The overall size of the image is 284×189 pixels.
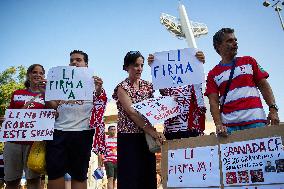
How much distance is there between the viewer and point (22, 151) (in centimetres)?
392

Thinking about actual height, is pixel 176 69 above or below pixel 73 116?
above

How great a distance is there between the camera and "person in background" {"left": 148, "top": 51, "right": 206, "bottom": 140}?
10.9 ft

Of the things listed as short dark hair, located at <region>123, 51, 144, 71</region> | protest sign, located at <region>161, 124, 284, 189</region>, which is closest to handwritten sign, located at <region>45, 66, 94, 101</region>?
short dark hair, located at <region>123, 51, 144, 71</region>

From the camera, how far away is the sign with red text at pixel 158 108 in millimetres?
3123

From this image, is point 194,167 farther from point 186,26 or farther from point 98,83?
point 186,26

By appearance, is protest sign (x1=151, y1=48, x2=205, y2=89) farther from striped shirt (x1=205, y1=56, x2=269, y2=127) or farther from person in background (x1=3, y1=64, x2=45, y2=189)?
person in background (x1=3, y1=64, x2=45, y2=189)

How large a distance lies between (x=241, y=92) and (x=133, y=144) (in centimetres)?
122

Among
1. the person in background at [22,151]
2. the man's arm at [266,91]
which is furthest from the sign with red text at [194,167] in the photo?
the person in background at [22,151]

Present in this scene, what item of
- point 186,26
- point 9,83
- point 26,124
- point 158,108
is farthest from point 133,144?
point 186,26

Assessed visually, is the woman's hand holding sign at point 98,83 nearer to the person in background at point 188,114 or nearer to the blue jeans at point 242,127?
the person in background at point 188,114

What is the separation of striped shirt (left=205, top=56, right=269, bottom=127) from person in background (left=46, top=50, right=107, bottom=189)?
1392 millimetres

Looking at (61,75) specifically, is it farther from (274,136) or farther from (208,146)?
(274,136)

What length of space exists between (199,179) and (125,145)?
905 mm

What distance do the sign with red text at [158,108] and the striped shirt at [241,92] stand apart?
40 centimetres
